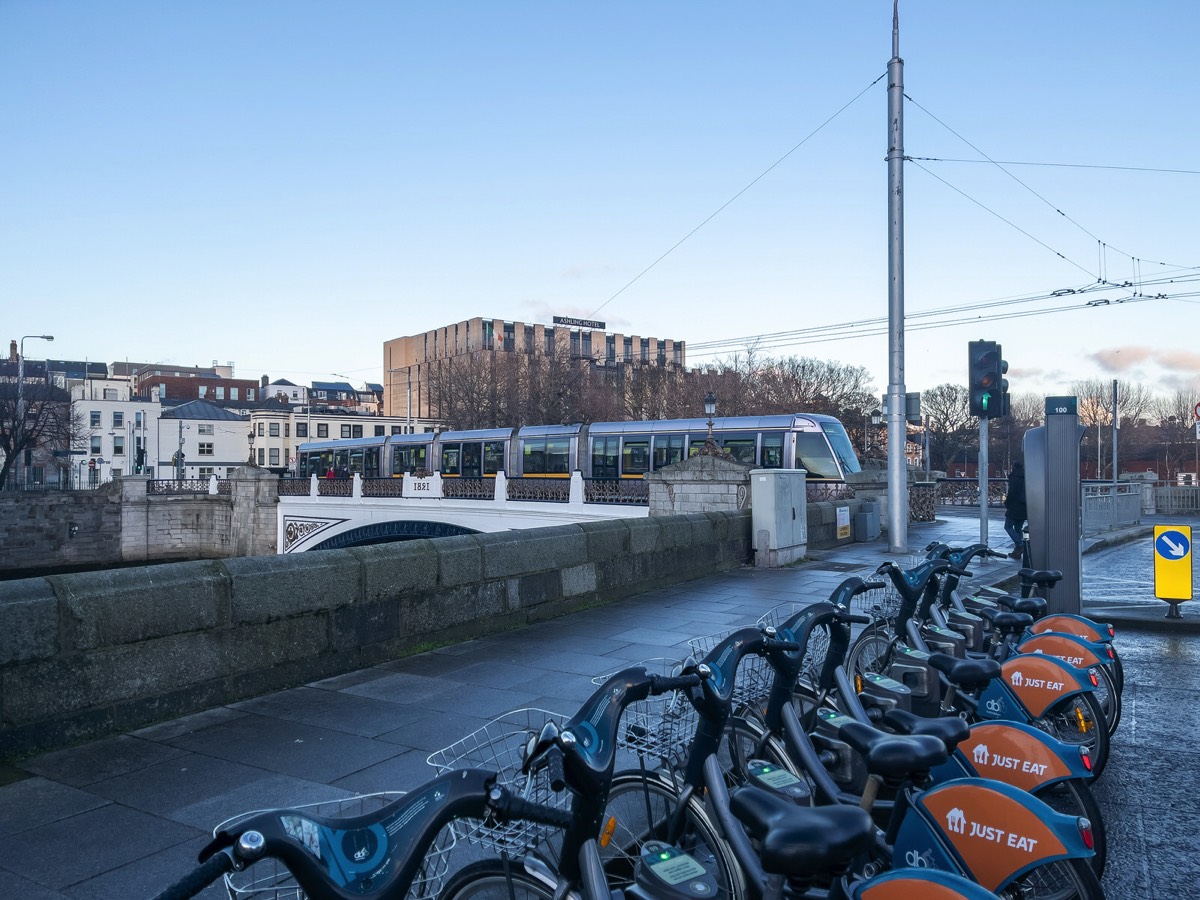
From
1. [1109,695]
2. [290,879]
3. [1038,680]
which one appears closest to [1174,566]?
[1109,695]

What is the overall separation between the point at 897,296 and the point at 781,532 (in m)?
Answer: 5.26

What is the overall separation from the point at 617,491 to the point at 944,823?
67.7ft

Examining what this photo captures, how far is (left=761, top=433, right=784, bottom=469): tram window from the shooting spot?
23.9 m

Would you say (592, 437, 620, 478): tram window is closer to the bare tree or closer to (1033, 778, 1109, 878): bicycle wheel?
(1033, 778, 1109, 878): bicycle wheel

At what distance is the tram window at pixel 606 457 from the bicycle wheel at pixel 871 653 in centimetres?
2135

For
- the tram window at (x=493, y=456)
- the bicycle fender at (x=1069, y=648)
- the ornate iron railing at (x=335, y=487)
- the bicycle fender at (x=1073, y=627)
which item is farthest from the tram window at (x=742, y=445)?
the bicycle fender at (x=1069, y=648)

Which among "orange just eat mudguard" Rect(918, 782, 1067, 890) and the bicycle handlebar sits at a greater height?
the bicycle handlebar

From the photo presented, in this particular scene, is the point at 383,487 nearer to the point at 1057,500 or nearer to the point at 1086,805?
the point at 1057,500

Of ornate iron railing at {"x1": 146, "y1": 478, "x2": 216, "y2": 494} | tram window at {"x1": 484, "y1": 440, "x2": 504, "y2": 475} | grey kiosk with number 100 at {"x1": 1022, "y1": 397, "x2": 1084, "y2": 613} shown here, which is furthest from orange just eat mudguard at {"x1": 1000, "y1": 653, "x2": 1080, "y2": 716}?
ornate iron railing at {"x1": 146, "y1": 478, "x2": 216, "y2": 494}

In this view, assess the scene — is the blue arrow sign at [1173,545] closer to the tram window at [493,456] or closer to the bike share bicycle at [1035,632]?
the bike share bicycle at [1035,632]

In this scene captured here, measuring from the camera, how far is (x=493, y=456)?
31.1 metres

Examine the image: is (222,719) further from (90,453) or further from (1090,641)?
(90,453)

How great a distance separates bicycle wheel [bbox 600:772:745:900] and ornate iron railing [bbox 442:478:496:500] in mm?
24880

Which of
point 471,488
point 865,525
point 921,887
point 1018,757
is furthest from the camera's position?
point 471,488
